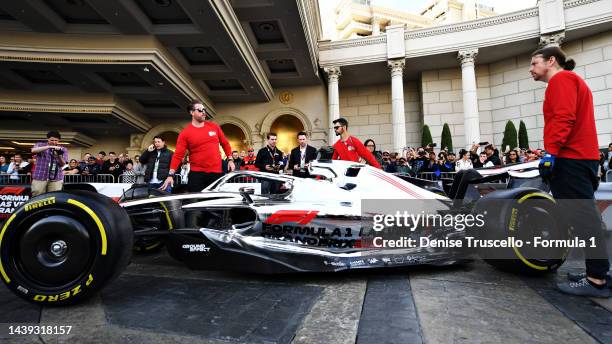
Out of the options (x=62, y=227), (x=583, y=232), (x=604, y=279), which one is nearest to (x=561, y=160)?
(x=583, y=232)

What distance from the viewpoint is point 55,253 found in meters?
2.28

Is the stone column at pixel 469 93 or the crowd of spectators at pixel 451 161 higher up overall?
the stone column at pixel 469 93

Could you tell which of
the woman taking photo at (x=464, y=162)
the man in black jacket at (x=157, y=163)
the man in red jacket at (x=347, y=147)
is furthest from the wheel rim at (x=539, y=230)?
the woman taking photo at (x=464, y=162)

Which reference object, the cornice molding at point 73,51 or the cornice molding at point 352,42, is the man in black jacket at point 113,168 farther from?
the cornice molding at point 352,42

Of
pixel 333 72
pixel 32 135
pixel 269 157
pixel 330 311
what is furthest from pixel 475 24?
pixel 32 135

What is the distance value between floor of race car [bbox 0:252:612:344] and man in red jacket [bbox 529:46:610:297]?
249 mm

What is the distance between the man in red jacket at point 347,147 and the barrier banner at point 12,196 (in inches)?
240

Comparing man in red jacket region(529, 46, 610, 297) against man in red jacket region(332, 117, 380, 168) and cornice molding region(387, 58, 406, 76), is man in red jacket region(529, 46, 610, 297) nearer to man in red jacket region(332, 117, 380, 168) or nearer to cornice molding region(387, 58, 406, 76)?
man in red jacket region(332, 117, 380, 168)

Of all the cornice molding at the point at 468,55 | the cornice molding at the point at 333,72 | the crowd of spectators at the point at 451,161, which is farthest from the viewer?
the cornice molding at the point at 333,72

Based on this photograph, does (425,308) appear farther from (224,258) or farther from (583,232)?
(224,258)

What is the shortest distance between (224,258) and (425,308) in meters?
1.71

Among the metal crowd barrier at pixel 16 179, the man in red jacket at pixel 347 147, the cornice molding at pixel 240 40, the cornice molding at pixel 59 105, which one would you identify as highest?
the cornice molding at pixel 240 40

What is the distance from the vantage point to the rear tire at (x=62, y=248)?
2219 millimetres

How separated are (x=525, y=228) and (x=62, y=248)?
3.73m
